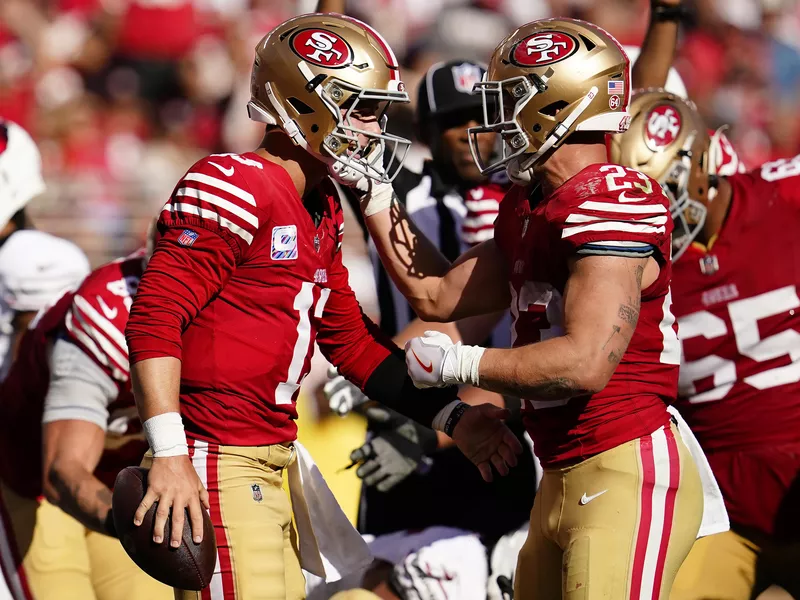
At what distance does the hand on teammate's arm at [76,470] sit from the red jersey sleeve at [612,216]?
170 centimetres

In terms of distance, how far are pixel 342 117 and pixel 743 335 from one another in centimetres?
184

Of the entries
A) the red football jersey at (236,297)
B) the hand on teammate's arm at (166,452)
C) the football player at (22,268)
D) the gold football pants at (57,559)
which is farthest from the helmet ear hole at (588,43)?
the football player at (22,268)

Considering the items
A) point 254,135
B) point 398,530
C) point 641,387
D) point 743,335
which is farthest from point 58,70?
point 641,387

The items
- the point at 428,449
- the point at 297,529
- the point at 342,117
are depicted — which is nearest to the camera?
the point at 342,117

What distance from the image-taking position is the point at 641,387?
267 cm

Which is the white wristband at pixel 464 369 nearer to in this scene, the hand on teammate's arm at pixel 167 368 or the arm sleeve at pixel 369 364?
the arm sleeve at pixel 369 364

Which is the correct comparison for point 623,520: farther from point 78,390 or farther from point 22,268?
point 22,268

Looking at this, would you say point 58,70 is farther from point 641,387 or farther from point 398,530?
point 641,387

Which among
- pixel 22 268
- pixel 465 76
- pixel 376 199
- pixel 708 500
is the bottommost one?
pixel 708 500

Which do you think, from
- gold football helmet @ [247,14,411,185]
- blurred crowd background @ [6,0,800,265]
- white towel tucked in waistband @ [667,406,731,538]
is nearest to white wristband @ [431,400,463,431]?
white towel tucked in waistband @ [667,406,731,538]

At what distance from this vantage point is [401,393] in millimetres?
3006

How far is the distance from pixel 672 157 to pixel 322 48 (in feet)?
4.67

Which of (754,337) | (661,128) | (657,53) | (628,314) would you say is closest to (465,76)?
(657,53)

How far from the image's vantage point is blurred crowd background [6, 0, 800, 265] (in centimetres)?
826
